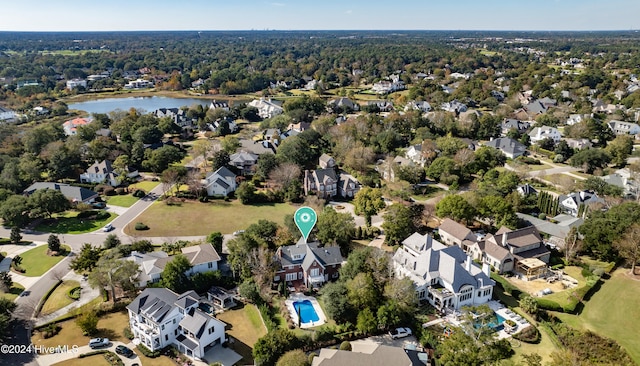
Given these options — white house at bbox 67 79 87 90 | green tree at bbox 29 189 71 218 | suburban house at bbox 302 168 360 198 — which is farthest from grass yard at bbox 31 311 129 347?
white house at bbox 67 79 87 90

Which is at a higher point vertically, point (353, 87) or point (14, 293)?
point (353, 87)

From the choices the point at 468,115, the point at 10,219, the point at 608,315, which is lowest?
the point at 608,315

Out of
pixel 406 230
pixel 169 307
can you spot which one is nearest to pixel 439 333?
pixel 406 230

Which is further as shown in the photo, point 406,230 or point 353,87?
point 353,87

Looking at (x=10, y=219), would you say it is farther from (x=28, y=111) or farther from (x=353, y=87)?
(x=353, y=87)

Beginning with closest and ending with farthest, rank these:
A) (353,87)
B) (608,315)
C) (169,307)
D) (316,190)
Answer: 1. (169,307)
2. (608,315)
3. (316,190)
4. (353,87)

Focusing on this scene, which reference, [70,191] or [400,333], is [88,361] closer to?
[400,333]
